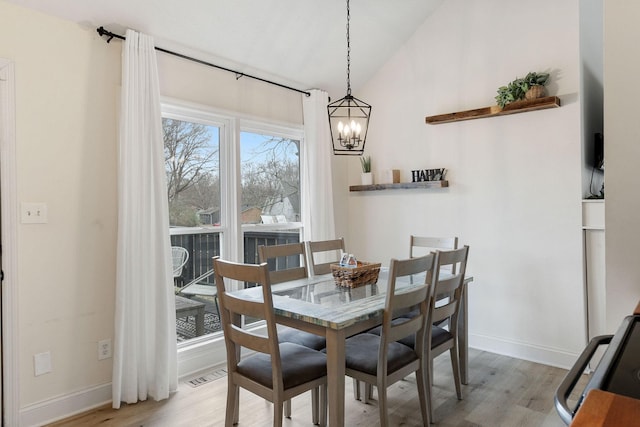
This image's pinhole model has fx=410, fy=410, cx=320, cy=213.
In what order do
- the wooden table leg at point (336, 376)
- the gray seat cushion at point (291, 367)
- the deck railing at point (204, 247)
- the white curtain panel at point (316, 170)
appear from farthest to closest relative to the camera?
the white curtain panel at point (316, 170) < the deck railing at point (204, 247) < the gray seat cushion at point (291, 367) < the wooden table leg at point (336, 376)

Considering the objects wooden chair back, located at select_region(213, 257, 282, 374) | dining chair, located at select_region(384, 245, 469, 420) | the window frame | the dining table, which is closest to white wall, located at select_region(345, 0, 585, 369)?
dining chair, located at select_region(384, 245, 469, 420)

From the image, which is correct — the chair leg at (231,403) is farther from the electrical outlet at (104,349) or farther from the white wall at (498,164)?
the white wall at (498,164)

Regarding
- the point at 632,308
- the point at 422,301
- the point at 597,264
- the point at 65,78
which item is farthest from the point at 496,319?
the point at 65,78

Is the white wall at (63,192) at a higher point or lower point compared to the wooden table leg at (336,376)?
higher

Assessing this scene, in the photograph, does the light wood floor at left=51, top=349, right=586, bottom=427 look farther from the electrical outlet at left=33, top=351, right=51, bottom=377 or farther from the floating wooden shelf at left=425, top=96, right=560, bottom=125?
the floating wooden shelf at left=425, top=96, right=560, bottom=125

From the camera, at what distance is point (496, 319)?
11.8 feet

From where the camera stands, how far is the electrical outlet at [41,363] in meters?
2.43

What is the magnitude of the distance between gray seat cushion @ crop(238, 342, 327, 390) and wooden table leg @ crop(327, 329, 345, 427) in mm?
176

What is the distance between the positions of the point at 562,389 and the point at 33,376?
2759 millimetres

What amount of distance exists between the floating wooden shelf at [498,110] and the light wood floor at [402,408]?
206 centimetres

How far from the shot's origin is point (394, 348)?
2248 mm

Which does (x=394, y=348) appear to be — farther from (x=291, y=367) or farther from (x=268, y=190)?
(x=268, y=190)

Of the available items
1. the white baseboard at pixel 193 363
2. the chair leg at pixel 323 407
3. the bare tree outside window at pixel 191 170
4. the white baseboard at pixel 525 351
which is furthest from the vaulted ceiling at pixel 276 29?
the white baseboard at pixel 525 351

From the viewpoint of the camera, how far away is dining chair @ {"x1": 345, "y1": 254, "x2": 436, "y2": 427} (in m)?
1.99
